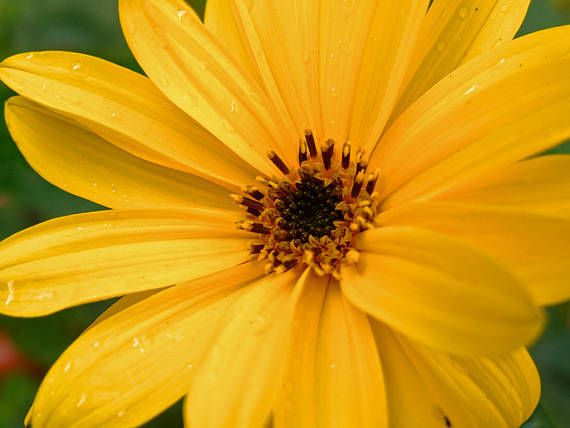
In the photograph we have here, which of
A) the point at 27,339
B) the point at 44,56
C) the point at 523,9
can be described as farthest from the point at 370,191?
the point at 27,339

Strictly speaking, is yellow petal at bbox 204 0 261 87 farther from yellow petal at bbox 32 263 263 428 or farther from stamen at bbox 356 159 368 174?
yellow petal at bbox 32 263 263 428

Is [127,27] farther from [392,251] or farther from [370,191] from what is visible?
[392,251]

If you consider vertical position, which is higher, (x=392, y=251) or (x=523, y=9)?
(x=523, y=9)

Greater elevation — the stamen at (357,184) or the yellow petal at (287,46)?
the yellow petal at (287,46)

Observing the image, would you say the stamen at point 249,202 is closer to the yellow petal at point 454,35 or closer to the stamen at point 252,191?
the stamen at point 252,191

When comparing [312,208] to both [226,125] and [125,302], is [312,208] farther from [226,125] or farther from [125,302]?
[125,302]

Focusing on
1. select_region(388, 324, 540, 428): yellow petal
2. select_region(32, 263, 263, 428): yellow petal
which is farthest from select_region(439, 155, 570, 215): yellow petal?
select_region(32, 263, 263, 428): yellow petal

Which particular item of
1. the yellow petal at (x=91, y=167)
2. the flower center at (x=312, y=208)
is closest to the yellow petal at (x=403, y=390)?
the flower center at (x=312, y=208)
